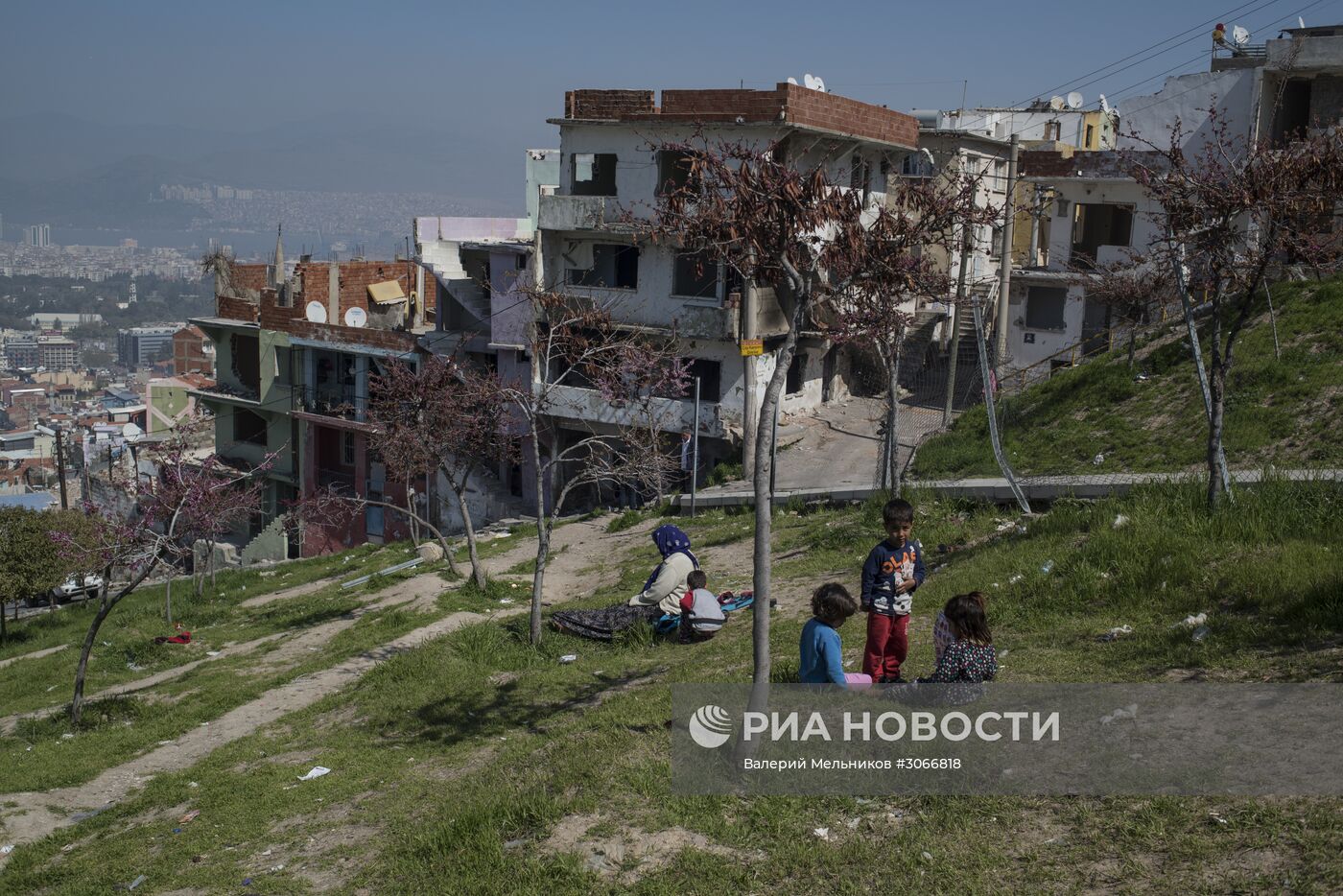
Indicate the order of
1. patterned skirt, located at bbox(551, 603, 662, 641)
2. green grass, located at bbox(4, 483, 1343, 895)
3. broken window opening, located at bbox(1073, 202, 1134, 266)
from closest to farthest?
green grass, located at bbox(4, 483, 1343, 895) → patterned skirt, located at bbox(551, 603, 662, 641) → broken window opening, located at bbox(1073, 202, 1134, 266)

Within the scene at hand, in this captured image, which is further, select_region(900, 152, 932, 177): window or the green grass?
select_region(900, 152, 932, 177): window

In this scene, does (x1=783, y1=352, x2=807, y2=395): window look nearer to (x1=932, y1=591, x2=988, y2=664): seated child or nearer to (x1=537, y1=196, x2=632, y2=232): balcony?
(x1=537, y1=196, x2=632, y2=232): balcony

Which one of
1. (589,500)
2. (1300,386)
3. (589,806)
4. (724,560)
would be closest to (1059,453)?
(1300,386)

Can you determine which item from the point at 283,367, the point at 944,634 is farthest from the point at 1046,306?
the point at 944,634

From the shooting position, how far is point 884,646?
8.56 meters

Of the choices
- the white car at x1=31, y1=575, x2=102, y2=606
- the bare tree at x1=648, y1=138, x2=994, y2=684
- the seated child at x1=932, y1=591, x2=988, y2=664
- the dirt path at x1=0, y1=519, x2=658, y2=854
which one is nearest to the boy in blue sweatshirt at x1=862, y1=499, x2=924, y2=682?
the seated child at x1=932, y1=591, x2=988, y2=664

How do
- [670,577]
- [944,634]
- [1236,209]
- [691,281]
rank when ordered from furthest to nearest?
[691,281], [670,577], [1236,209], [944,634]

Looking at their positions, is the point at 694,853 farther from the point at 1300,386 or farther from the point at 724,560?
the point at 1300,386

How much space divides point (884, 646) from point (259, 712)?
7905 mm

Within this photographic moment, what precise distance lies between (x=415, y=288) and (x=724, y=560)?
108 feet

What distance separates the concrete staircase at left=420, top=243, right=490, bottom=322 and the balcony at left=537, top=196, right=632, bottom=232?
447 centimetres

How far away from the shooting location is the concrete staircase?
120 feet

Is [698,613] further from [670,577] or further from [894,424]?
[894,424]

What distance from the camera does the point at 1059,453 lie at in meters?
19.2
